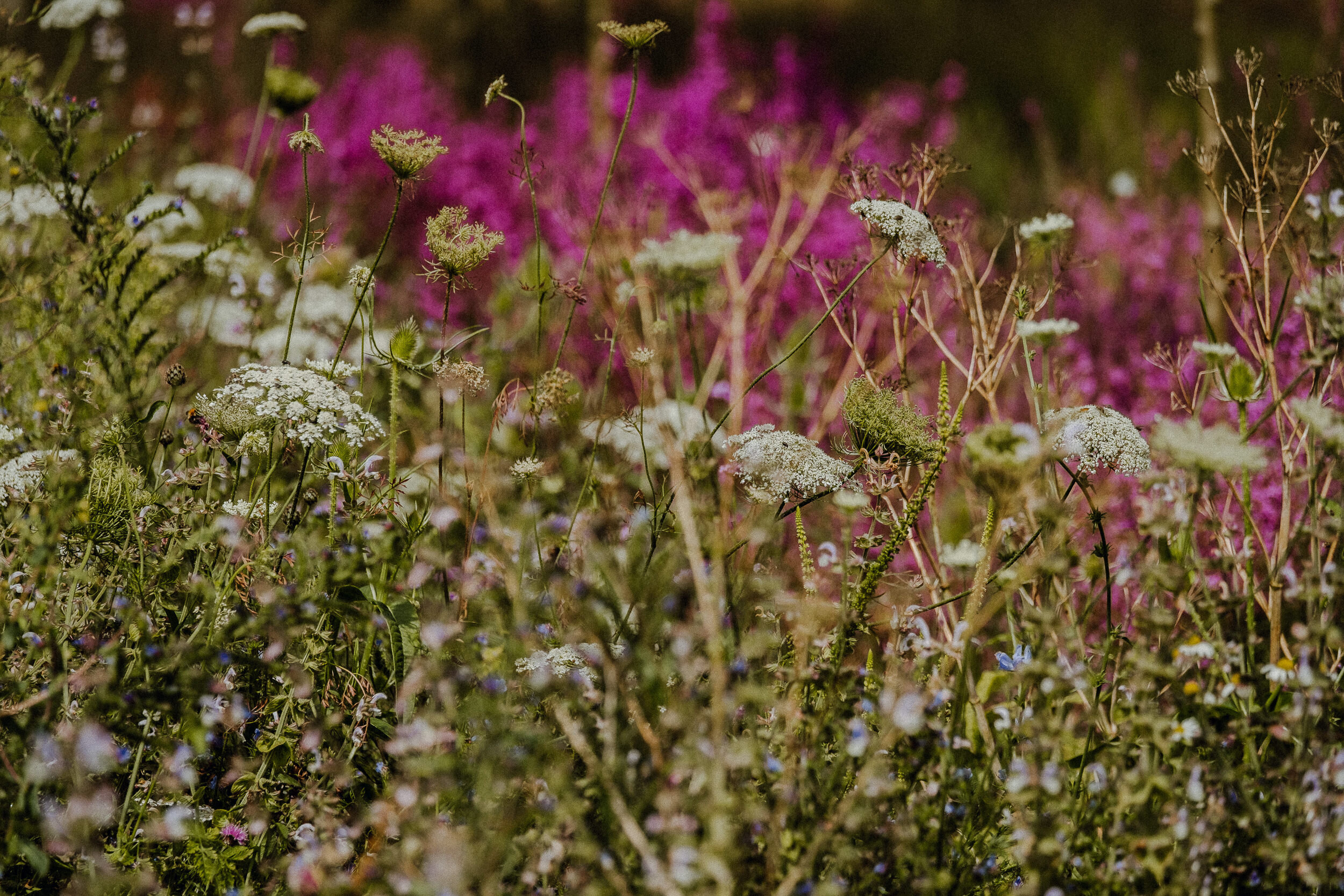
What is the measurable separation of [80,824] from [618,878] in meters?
0.57

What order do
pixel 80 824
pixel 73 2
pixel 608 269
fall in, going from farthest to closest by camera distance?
pixel 608 269 → pixel 73 2 → pixel 80 824

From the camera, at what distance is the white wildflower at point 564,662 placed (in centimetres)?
149

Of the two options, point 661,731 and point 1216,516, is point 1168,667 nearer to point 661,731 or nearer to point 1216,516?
point 661,731

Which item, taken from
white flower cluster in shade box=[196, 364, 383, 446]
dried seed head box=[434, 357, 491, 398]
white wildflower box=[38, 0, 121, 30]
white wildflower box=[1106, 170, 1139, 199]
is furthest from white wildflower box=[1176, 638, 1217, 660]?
white wildflower box=[1106, 170, 1139, 199]

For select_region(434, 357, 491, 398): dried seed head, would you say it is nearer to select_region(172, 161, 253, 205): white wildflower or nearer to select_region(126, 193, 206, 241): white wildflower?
select_region(126, 193, 206, 241): white wildflower

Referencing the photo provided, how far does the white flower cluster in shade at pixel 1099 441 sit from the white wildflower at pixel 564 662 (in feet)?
2.81

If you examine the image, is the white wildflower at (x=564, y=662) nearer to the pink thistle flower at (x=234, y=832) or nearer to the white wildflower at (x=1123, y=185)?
the pink thistle flower at (x=234, y=832)

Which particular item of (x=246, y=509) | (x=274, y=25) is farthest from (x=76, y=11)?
(x=246, y=509)

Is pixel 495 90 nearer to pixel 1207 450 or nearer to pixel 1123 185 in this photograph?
pixel 1207 450

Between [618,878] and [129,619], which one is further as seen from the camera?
[129,619]

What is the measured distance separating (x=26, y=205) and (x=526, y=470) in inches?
74.5

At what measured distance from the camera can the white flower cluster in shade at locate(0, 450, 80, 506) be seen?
5.47 feet

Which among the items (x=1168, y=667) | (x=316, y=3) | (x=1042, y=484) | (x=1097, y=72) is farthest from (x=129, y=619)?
(x=316, y=3)

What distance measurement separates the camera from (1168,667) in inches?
48.4
